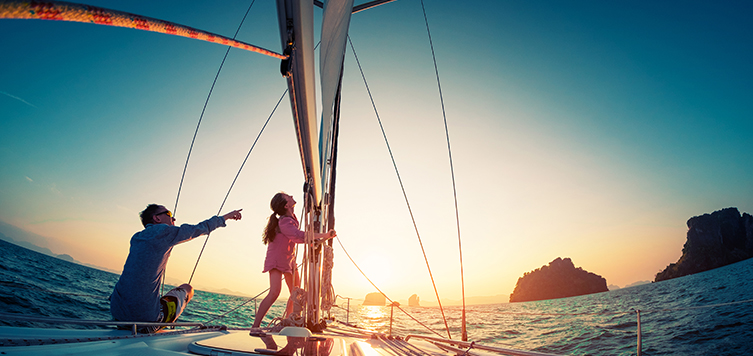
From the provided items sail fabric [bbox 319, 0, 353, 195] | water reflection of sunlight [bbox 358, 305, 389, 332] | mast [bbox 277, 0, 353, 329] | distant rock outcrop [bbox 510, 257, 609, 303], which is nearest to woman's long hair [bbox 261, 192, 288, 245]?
mast [bbox 277, 0, 353, 329]

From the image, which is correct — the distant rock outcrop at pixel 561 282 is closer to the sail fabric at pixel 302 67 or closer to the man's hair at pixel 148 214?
the sail fabric at pixel 302 67

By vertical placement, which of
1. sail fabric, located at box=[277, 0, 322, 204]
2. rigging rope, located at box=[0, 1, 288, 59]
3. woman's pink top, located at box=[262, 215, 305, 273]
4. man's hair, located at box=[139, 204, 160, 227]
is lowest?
woman's pink top, located at box=[262, 215, 305, 273]

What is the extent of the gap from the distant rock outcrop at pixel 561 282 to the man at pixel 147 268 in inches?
2469

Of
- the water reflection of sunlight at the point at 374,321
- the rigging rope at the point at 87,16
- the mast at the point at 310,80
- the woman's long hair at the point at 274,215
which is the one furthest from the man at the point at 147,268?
the water reflection of sunlight at the point at 374,321

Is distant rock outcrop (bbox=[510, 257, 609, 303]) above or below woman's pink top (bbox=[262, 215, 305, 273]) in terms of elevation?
below

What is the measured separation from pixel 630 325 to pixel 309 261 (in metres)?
12.7

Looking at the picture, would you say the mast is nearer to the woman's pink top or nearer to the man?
the woman's pink top

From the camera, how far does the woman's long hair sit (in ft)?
8.52

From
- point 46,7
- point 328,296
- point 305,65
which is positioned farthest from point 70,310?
point 46,7

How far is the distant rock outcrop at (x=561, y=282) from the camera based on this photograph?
51.9 metres

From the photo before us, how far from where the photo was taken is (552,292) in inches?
2056

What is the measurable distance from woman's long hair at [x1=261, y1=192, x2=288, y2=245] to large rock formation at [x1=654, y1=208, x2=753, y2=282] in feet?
223

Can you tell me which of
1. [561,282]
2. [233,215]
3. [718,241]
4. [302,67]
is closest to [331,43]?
[302,67]

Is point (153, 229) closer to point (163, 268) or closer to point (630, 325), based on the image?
point (163, 268)
